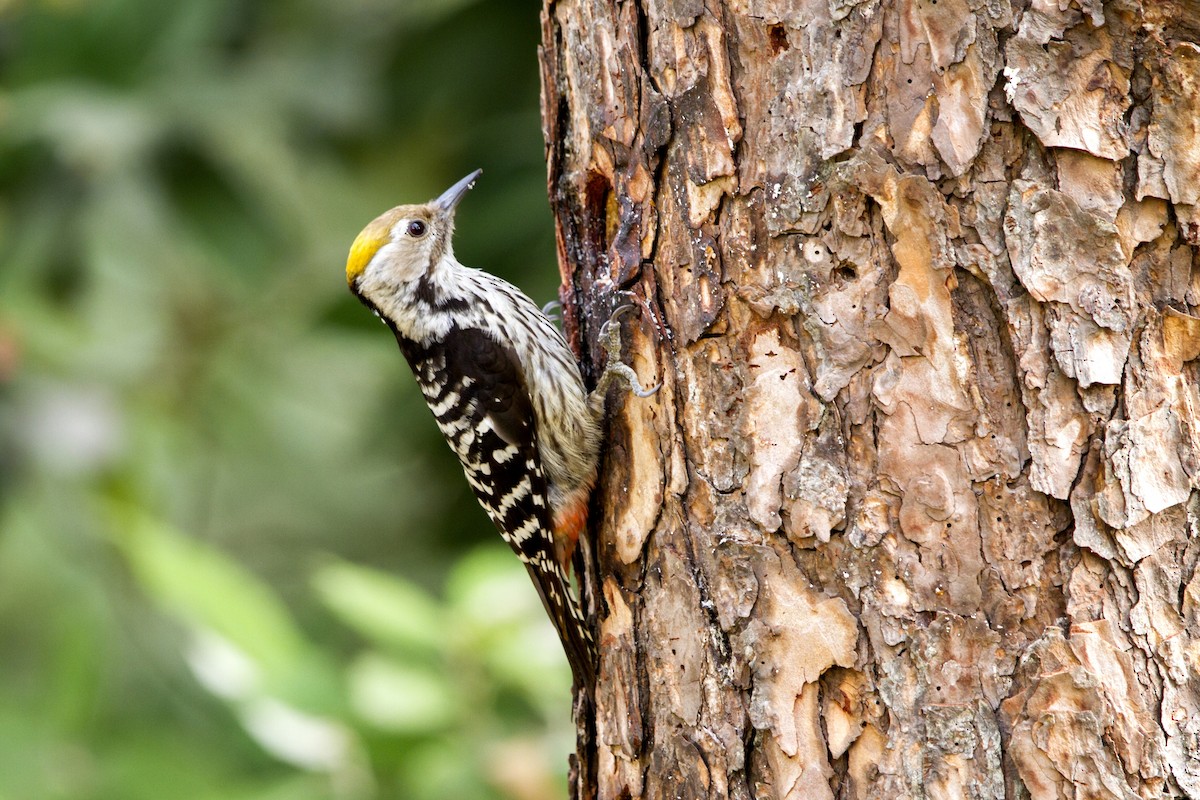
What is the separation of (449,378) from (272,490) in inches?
140

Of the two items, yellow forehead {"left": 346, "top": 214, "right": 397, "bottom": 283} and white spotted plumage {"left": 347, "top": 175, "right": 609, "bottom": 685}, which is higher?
yellow forehead {"left": 346, "top": 214, "right": 397, "bottom": 283}

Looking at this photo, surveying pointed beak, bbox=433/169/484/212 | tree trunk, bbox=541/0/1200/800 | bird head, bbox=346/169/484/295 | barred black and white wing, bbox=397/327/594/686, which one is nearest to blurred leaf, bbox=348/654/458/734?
barred black and white wing, bbox=397/327/594/686

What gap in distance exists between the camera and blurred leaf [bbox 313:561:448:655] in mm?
3348

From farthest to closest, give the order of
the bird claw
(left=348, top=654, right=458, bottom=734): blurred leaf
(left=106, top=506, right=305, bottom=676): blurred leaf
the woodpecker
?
1. (left=106, top=506, right=305, bottom=676): blurred leaf
2. (left=348, top=654, right=458, bottom=734): blurred leaf
3. the woodpecker
4. the bird claw

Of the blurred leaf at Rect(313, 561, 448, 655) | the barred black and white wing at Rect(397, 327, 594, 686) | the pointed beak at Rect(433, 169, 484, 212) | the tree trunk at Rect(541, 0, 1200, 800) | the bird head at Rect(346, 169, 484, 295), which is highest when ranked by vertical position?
the pointed beak at Rect(433, 169, 484, 212)

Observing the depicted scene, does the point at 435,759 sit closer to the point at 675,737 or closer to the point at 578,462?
the point at 578,462

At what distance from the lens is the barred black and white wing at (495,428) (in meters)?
3.05

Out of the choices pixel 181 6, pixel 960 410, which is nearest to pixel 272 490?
pixel 181 6

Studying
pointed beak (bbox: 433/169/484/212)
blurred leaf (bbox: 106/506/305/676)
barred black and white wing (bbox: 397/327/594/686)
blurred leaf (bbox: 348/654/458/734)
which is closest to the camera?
Result: barred black and white wing (bbox: 397/327/594/686)

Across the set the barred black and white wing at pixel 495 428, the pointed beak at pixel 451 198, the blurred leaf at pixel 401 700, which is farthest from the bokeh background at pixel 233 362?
the pointed beak at pixel 451 198

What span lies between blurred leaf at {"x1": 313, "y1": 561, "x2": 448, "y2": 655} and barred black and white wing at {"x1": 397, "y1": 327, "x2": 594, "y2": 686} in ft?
1.29

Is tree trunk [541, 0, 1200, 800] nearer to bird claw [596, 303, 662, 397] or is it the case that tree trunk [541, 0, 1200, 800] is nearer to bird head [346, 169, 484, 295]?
bird claw [596, 303, 662, 397]

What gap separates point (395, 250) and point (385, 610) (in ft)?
3.47

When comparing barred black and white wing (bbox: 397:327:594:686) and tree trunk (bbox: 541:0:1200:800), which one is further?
barred black and white wing (bbox: 397:327:594:686)
